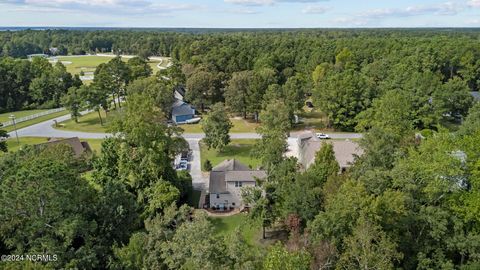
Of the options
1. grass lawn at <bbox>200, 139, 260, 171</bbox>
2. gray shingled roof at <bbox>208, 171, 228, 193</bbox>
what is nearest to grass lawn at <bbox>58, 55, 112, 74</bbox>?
grass lawn at <bbox>200, 139, 260, 171</bbox>

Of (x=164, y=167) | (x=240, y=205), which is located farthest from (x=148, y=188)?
(x=240, y=205)

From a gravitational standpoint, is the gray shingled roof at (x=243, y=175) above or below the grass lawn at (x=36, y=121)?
above

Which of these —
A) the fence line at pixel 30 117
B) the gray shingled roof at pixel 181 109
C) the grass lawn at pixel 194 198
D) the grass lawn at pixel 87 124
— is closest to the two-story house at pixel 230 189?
the grass lawn at pixel 194 198

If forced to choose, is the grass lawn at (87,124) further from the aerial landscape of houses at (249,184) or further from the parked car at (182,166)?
the parked car at (182,166)

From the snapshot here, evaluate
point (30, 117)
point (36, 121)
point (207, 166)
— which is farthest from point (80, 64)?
point (207, 166)

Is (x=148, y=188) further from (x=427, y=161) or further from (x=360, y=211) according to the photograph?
(x=427, y=161)

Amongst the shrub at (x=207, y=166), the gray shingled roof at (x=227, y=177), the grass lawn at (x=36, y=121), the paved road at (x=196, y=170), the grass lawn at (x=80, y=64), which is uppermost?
the grass lawn at (x=80, y=64)
